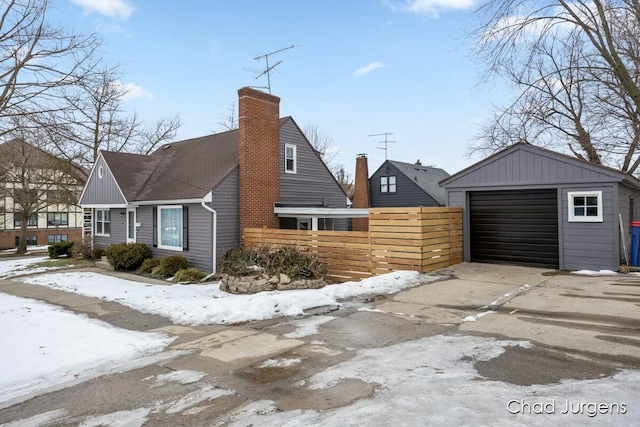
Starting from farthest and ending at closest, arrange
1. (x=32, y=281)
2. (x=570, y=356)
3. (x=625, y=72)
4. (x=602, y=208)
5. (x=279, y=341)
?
(x=32, y=281) → (x=625, y=72) → (x=602, y=208) → (x=279, y=341) → (x=570, y=356)

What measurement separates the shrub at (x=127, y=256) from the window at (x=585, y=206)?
15.1 m

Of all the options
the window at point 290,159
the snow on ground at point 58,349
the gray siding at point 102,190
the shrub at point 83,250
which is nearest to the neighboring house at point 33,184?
A: the gray siding at point 102,190

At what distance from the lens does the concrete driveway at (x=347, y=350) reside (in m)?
3.74

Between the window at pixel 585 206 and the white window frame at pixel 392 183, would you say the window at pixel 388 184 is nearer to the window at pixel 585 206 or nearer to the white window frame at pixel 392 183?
the white window frame at pixel 392 183

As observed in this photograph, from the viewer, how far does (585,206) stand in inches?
413

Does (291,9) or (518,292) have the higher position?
(291,9)

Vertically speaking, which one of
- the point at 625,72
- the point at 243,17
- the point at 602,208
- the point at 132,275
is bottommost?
the point at 132,275

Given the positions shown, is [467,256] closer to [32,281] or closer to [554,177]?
[554,177]

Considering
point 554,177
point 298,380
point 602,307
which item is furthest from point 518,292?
point 298,380

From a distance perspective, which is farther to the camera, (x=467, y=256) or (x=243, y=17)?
(x=243, y=17)

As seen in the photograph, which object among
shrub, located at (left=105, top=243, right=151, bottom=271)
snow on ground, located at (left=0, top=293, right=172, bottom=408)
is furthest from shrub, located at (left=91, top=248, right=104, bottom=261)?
snow on ground, located at (left=0, top=293, right=172, bottom=408)

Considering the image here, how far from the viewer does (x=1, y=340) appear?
20.4 ft

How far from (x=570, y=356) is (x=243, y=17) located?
50.6ft

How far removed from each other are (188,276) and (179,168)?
245 inches
